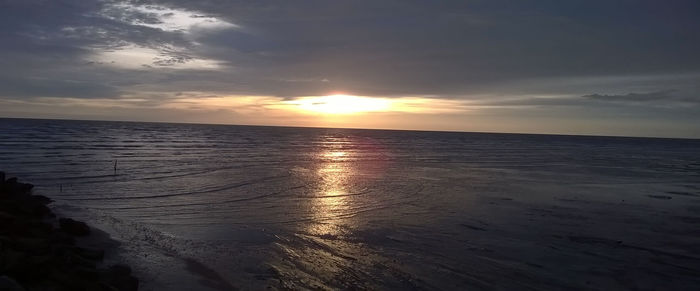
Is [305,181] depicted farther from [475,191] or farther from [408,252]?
[408,252]

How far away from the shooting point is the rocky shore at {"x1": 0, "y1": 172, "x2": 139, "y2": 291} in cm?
772

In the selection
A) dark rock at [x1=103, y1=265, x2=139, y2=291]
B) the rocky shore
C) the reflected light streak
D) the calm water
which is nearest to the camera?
the rocky shore

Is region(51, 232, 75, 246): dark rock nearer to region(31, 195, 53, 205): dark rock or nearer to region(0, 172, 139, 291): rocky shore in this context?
region(0, 172, 139, 291): rocky shore

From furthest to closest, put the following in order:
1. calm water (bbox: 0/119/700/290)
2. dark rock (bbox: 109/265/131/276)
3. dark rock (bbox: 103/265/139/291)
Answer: calm water (bbox: 0/119/700/290)
dark rock (bbox: 109/265/131/276)
dark rock (bbox: 103/265/139/291)

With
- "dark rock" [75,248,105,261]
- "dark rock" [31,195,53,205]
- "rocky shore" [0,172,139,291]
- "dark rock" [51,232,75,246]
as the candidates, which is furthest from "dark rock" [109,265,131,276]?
"dark rock" [31,195,53,205]

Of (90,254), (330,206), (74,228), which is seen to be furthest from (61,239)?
(330,206)

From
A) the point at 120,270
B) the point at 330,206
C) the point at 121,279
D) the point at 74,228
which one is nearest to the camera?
the point at 121,279

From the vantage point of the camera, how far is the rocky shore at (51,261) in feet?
25.3

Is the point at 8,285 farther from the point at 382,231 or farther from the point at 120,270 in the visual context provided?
the point at 382,231

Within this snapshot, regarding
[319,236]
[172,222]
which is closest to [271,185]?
[172,222]

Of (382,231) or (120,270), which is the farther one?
(382,231)

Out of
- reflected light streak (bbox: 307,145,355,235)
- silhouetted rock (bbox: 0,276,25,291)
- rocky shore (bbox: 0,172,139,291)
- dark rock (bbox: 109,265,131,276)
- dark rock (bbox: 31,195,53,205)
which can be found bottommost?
reflected light streak (bbox: 307,145,355,235)

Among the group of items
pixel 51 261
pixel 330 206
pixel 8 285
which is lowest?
pixel 330 206

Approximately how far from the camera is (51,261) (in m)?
8.45
